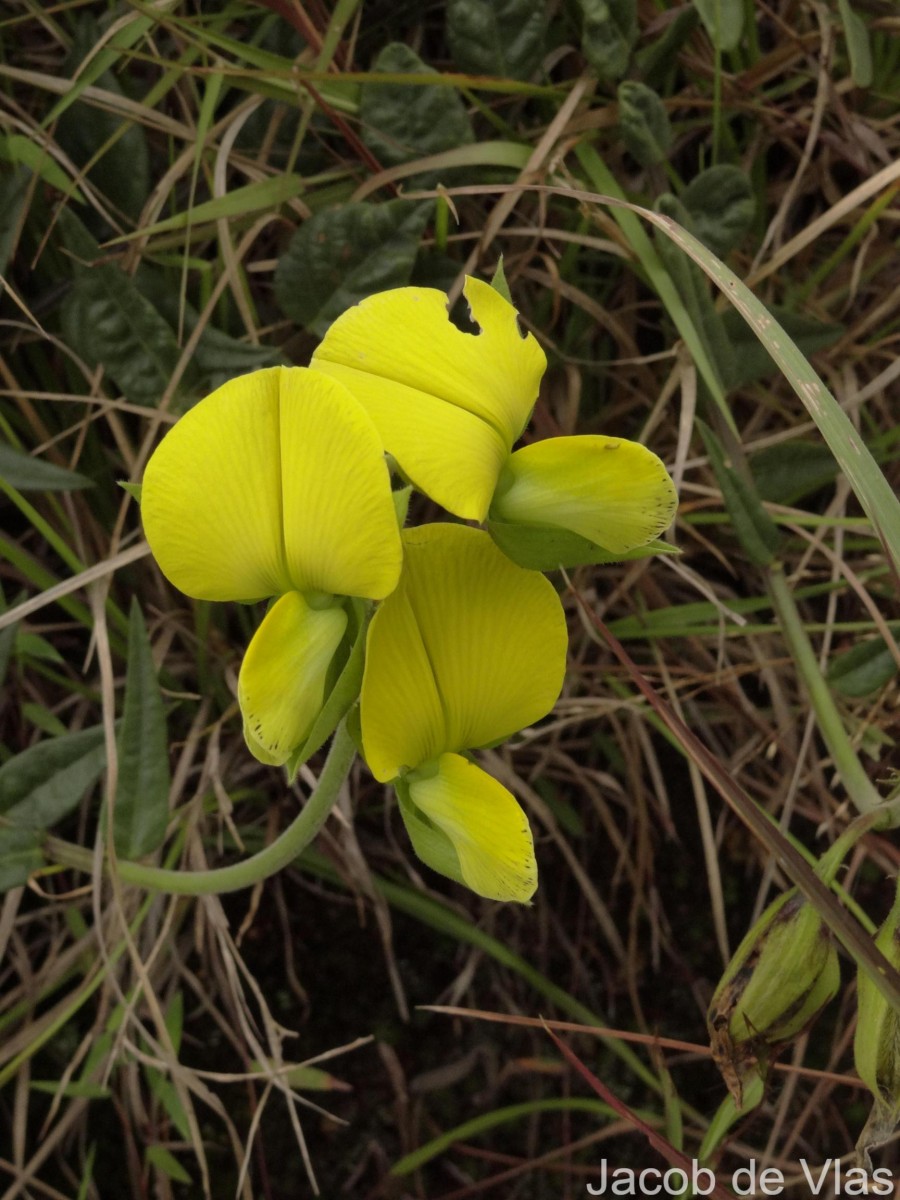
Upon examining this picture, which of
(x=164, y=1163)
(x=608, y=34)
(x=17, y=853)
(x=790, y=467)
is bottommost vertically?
(x=164, y=1163)

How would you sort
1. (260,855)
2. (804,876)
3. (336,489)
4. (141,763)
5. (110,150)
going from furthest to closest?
(110,150) → (141,763) → (260,855) → (804,876) → (336,489)

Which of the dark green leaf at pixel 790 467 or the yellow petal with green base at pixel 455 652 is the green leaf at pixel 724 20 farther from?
the yellow petal with green base at pixel 455 652

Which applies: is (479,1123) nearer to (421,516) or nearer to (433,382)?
(421,516)

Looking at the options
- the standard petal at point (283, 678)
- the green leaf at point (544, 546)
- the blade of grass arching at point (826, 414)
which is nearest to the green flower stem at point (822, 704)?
the blade of grass arching at point (826, 414)

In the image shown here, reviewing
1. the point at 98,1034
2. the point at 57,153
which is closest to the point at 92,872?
the point at 98,1034

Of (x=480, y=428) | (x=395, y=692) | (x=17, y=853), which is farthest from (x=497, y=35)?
(x=17, y=853)

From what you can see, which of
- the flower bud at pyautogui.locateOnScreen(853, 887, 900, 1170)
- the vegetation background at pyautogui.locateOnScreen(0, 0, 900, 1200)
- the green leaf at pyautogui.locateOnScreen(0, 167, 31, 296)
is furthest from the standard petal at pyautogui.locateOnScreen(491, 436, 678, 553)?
the green leaf at pyautogui.locateOnScreen(0, 167, 31, 296)

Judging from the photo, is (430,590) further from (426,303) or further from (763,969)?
(763,969)
